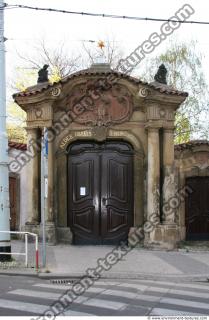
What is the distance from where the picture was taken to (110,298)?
28.5 ft

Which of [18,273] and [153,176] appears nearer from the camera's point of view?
[18,273]

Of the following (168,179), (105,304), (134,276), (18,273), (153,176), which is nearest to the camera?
(105,304)

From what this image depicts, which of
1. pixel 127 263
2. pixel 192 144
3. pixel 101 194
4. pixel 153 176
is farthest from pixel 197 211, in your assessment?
pixel 127 263

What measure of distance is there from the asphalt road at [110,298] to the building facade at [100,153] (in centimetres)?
552

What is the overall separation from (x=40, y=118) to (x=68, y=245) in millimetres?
4110

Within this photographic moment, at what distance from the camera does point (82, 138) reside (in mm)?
16625

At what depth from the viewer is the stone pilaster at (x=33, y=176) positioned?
16547 millimetres

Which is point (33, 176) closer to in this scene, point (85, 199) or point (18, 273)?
point (85, 199)

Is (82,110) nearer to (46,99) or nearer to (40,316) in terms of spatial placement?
(46,99)

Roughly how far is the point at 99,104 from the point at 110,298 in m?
8.99

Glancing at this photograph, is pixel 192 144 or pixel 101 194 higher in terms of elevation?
pixel 192 144

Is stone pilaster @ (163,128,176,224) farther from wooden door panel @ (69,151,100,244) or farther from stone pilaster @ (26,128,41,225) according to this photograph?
stone pilaster @ (26,128,41,225)

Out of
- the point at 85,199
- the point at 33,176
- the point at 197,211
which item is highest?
the point at 33,176

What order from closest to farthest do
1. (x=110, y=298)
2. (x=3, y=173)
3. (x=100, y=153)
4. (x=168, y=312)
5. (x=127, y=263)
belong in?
1. (x=168, y=312)
2. (x=110, y=298)
3. (x=3, y=173)
4. (x=127, y=263)
5. (x=100, y=153)
